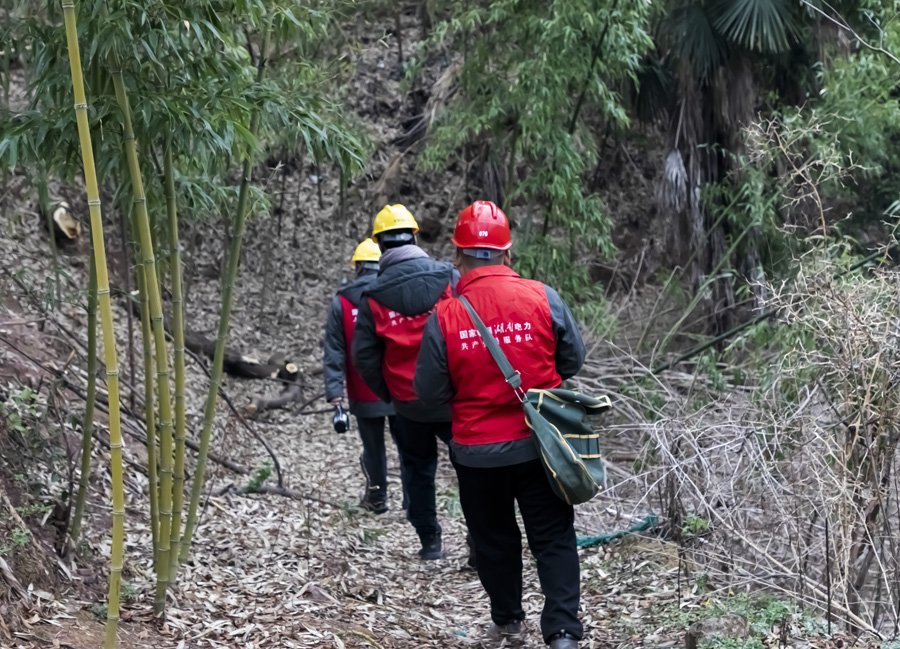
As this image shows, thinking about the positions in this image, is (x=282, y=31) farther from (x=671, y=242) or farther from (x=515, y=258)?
(x=671, y=242)

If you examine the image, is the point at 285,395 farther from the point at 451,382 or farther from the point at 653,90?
the point at 451,382

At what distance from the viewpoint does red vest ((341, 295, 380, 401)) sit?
578 centimetres

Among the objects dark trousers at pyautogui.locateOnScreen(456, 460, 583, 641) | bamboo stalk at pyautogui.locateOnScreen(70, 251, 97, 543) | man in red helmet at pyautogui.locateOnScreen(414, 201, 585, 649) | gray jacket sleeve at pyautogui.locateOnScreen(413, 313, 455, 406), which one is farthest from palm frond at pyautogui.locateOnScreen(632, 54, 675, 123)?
bamboo stalk at pyautogui.locateOnScreen(70, 251, 97, 543)

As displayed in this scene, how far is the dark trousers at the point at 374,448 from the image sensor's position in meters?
5.82

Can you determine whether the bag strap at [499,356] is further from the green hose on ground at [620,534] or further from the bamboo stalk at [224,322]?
the green hose on ground at [620,534]

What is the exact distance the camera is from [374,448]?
5.87 meters

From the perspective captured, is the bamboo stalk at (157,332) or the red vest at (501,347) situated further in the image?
the red vest at (501,347)

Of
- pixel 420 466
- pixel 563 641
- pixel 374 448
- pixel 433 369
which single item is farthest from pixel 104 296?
pixel 374 448

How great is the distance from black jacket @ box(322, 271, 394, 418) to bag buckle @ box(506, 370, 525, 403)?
2457mm

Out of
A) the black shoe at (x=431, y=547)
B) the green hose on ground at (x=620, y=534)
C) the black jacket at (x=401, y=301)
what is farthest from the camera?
the black shoe at (x=431, y=547)

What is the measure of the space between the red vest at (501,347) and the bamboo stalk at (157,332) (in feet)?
3.48

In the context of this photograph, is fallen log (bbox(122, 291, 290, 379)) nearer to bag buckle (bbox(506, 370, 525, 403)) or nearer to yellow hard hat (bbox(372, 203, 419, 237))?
yellow hard hat (bbox(372, 203, 419, 237))

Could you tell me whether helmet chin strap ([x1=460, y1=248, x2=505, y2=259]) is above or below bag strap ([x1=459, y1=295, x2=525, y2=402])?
above

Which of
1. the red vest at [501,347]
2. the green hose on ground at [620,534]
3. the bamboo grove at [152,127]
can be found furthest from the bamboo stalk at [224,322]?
the green hose on ground at [620,534]
